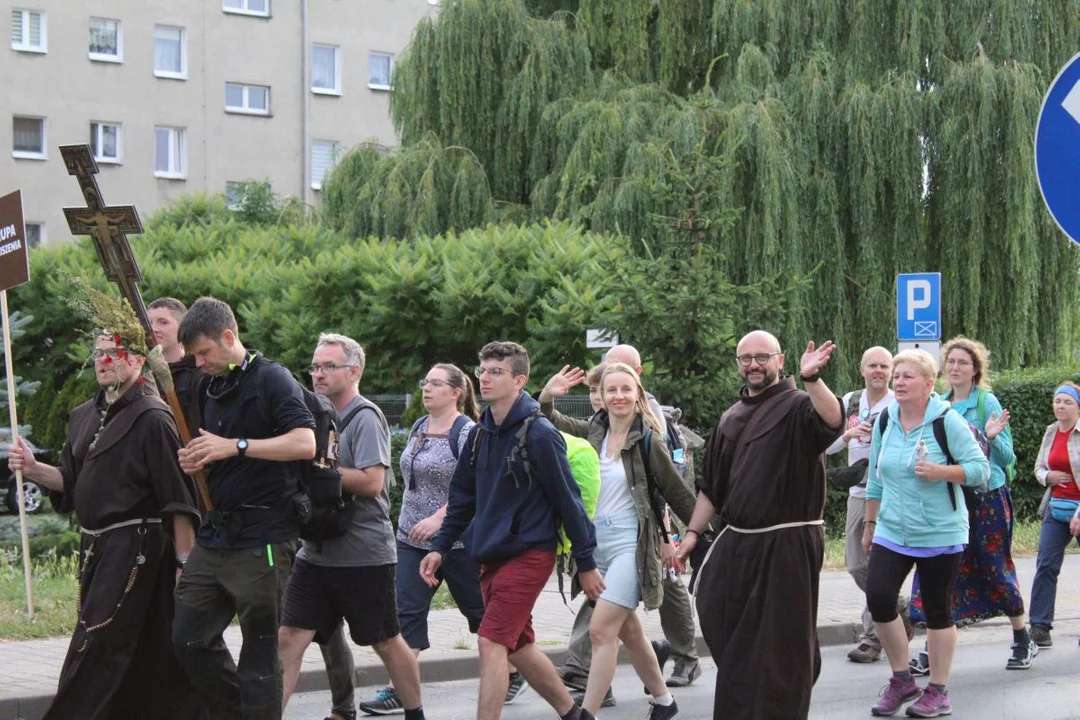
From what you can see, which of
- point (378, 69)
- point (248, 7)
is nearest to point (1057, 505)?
point (248, 7)

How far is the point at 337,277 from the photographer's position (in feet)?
67.3

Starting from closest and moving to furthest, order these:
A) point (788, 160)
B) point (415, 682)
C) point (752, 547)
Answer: point (752, 547)
point (415, 682)
point (788, 160)

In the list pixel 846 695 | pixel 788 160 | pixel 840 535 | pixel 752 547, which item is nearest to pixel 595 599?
pixel 752 547

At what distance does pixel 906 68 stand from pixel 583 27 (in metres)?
5.39

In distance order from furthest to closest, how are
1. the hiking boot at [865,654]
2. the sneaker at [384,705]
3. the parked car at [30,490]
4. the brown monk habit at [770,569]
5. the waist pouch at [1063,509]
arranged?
the parked car at [30,490] < the waist pouch at [1063,509] < the hiking boot at [865,654] < the sneaker at [384,705] < the brown monk habit at [770,569]

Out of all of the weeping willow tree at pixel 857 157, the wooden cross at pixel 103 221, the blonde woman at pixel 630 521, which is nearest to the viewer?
the wooden cross at pixel 103 221

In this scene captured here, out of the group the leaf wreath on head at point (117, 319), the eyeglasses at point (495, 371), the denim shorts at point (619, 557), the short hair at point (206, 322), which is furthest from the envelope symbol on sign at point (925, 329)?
the leaf wreath on head at point (117, 319)

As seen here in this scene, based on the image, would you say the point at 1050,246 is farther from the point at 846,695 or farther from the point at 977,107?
the point at 846,695

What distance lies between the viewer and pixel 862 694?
8875 mm

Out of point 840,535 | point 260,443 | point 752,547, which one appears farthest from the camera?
point 840,535

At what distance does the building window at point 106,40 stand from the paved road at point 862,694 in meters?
37.5

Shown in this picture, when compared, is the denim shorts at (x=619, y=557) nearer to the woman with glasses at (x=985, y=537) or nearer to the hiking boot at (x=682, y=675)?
the hiking boot at (x=682, y=675)

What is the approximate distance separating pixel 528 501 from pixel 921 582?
240 centimetres

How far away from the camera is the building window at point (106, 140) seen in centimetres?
4400
